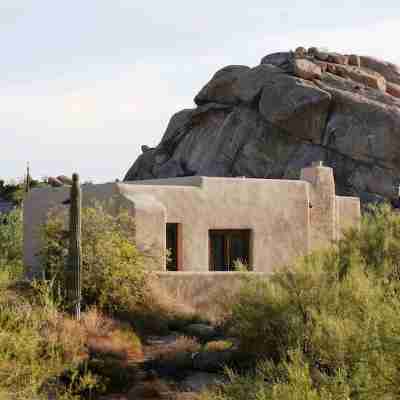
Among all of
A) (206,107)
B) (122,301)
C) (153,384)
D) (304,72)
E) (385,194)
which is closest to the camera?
(153,384)

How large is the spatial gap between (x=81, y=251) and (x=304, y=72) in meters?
26.2

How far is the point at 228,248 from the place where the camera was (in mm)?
20562

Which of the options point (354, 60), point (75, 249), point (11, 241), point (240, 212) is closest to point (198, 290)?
point (75, 249)

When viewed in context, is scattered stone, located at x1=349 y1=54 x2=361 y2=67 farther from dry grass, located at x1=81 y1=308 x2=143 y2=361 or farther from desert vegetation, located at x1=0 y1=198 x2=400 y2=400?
dry grass, located at x1=81 y1=308 x2=143 y2=361

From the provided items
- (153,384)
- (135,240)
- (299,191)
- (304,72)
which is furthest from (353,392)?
(304,72)

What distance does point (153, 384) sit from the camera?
12.7m

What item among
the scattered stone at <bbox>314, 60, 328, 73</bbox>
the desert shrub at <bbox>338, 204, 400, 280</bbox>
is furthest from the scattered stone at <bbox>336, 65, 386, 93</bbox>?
the desert shrub at <bbox>338, 204, 400, 280</bbox>

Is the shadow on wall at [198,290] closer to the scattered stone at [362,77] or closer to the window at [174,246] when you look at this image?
the window at [174,246]

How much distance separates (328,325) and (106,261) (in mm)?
7900

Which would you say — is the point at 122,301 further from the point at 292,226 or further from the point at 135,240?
the point at 292,226

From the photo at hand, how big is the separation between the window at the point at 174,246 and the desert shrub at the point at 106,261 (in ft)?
5.67

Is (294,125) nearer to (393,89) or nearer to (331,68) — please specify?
(331,68)

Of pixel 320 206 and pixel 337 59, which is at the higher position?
pixel 337 59

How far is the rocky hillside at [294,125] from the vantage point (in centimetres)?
3769
